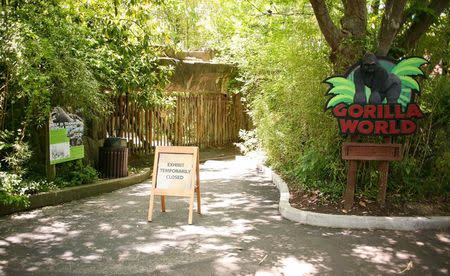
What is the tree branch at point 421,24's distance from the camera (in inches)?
294

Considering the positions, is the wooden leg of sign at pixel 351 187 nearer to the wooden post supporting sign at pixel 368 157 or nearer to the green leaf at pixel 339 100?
the wooden post supporting sign at pixel 368 157

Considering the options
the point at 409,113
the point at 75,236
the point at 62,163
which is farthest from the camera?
the point at 62,163

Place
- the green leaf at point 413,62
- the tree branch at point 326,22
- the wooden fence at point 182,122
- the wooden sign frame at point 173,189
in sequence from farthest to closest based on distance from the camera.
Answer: the wooden fence at point 182,122
the tree branch at point 326,22
the wooden sign frame at point 173,189
the green leaf at point 413,62

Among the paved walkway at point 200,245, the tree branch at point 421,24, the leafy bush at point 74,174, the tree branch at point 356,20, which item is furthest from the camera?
the leafy bush at point 74,174

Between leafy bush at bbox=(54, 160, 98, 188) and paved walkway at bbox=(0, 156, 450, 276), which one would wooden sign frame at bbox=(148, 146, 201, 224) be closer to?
paved walkway at bbox=(0, 156, 450, 276)

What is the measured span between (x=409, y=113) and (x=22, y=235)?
591 centimetres

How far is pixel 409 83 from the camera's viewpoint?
21.7 feet

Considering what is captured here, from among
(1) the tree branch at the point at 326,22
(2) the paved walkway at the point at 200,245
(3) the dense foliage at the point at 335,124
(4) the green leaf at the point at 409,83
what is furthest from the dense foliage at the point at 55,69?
(4) the green leaf at the point at 409,83

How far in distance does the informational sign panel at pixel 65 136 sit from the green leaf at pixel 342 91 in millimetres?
5204

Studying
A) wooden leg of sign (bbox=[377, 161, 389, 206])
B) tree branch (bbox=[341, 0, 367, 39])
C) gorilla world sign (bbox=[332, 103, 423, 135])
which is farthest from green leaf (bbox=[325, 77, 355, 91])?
wooden leg of sign (bbox=[377, 161, 389, 206])

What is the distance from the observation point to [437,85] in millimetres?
7207

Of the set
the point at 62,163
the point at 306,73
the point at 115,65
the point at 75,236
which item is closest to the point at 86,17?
the point at 115,65

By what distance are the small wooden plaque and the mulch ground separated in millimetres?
768

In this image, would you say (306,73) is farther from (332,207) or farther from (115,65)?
(115,65)
